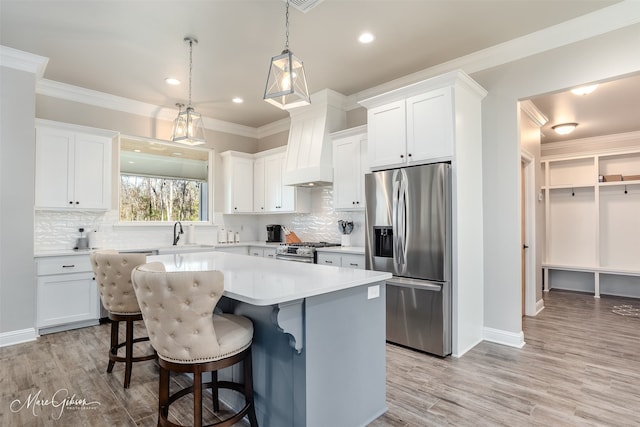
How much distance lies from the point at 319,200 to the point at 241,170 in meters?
1.54

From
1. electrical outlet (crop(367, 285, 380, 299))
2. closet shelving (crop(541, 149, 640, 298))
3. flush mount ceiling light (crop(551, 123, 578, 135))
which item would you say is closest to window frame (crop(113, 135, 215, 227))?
electrical outlet (crop(367, 285, 380, 299))

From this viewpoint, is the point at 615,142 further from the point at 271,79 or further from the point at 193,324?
the point at 193,324

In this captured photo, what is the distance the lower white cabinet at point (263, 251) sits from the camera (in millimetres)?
5289

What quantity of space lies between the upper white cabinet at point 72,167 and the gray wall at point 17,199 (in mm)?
323

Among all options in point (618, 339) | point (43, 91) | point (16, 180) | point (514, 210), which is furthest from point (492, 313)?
point (43, 91)

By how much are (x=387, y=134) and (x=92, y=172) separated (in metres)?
3.72

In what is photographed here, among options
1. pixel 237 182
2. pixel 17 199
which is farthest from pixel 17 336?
pixel 237 182

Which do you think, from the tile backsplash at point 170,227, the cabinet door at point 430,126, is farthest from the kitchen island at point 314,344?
the tile backsplash at point 170,227

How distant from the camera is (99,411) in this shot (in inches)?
88.7

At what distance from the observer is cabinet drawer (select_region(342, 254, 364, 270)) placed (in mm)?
3949

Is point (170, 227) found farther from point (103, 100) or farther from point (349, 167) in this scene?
point (349, 167)

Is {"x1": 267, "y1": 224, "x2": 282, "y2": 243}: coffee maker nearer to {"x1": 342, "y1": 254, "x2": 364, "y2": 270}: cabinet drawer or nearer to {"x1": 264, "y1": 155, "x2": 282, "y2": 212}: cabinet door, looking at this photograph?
{"x1": 264, "y1": 155, "x2": 282, "y2": 212}: cabinet door

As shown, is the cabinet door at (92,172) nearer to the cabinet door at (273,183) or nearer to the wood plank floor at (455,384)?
the wood plank floor at (455,384)

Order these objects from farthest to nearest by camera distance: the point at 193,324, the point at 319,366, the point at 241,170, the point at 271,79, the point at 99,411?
the point at 241,170, the point at 271,79, the point at 99,411, the point at 319,366, the point at 193,324
